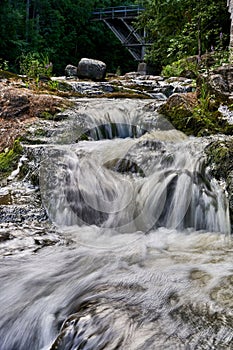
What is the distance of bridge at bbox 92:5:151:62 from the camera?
23.0 meters

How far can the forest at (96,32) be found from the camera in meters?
11.7

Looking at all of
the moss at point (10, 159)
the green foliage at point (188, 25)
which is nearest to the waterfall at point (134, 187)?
the moss at point (10, 159)

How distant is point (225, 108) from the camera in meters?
4.67

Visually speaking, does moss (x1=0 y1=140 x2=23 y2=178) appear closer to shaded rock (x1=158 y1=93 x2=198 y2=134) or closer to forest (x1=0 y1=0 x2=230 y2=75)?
shaded rock (x1=158 y1=93 x2=198 y2=134)

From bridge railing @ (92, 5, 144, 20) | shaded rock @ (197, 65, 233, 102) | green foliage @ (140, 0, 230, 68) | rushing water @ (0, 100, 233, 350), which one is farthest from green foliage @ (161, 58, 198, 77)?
bridge railing @ (92, 5, 144, 20)

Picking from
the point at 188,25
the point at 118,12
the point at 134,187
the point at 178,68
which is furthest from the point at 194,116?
the point at 118,12

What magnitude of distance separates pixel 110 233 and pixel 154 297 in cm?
110

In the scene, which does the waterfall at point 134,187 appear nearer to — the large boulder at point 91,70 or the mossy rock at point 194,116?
the mossy rock at point 194,116

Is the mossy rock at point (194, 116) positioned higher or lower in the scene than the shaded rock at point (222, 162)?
higher

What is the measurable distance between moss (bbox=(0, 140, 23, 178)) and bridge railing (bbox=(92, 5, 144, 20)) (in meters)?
20.9

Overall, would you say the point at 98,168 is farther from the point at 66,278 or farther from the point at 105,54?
the point at 105,54

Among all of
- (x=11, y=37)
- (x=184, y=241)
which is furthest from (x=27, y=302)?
(x=11, y=37)

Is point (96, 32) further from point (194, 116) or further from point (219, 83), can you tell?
point (194, 116)

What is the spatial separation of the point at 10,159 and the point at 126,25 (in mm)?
21926
